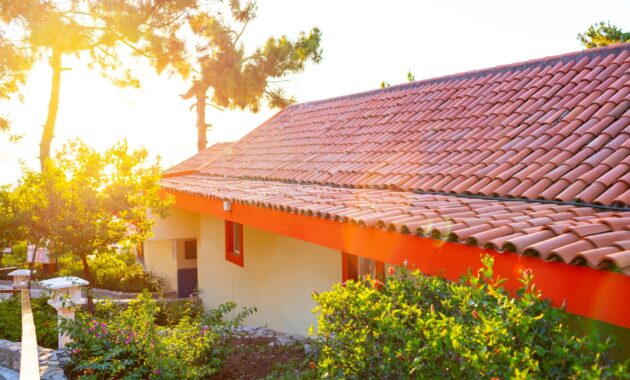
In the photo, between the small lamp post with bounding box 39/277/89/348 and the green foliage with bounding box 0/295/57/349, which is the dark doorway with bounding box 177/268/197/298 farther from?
the small lamp post with bounding box 39/277/89/348

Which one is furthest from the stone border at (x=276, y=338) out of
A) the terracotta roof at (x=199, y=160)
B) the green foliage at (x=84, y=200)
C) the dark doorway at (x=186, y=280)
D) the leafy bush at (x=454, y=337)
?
the dark doorway at (x=186, y=280)

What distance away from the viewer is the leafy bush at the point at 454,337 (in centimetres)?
292

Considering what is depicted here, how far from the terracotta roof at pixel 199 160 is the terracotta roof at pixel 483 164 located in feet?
9.87

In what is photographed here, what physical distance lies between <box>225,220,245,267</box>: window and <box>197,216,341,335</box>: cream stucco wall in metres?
0.17

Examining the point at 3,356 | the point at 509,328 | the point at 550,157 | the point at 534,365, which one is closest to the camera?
the point at 534,365

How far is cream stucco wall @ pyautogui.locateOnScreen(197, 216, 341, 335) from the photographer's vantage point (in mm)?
9594

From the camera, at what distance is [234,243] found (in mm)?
13078

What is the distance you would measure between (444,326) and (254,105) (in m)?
23.4

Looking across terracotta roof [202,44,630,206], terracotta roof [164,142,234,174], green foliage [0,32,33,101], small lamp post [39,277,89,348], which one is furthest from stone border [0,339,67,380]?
green foliage [0,32,33,101]

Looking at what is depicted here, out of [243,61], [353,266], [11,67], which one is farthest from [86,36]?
[353,266]

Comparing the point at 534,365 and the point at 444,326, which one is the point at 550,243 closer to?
the point at 444,326

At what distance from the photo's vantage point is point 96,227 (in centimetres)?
1055

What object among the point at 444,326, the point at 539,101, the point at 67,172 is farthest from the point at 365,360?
the point at 67,172

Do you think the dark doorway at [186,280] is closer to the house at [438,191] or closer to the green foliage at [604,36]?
the house at [438,191]
